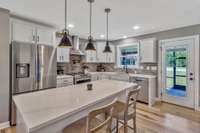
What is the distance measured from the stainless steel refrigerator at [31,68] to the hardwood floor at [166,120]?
0.90 meters

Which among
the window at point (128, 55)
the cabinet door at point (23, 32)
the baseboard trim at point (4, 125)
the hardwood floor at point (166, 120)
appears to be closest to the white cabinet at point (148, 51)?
the window at point (128, 55)

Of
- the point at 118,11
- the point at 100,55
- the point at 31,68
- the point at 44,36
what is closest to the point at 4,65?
the point at 31,68

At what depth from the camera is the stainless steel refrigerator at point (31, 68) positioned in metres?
2.83

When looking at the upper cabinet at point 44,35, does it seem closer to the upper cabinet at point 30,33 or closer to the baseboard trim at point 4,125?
the upper cabinet at point 30,33

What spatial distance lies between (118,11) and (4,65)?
2.69 m

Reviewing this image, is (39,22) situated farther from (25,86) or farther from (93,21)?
(25,86)

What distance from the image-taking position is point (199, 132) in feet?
8.45

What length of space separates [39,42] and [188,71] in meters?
4.28

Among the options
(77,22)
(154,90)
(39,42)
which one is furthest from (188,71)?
(39,42)

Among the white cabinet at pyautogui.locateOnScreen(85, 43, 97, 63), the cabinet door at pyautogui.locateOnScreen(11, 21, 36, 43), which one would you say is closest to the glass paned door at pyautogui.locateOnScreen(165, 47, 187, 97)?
the white cabinet at pyautogui.locateOnScreen(85, 43, 97, 63)

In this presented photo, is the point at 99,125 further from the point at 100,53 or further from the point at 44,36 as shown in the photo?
the point at 100,53

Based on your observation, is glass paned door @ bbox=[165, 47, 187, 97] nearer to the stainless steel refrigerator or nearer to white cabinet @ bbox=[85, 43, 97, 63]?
white cabinet @ bbox=[85, 43, 97, 63]

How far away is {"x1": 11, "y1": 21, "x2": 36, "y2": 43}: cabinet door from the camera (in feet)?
9.56

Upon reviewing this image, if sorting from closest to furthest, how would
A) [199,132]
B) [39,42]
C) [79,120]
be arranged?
[79,120] < [199,132] < [39,42]
